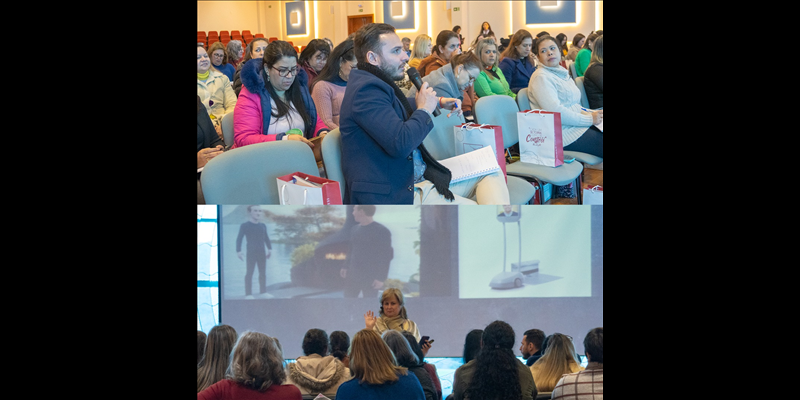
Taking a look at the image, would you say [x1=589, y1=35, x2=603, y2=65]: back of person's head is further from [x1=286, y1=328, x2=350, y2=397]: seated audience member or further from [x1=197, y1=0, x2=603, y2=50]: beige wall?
[x1=197, y1=0, x2=603, y2=50]: beige wall

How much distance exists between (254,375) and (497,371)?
50 centimetres

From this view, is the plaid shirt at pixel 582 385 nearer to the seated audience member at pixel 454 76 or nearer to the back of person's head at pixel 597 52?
the seated audience member at pixel 454 76

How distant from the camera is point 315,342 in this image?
132 centimetres

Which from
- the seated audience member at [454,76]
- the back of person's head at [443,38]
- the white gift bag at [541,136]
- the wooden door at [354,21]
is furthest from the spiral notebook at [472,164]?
the wooden door at [354,21]

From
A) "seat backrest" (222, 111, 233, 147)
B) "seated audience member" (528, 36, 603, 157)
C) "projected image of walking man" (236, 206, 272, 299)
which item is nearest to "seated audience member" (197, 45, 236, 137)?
"seat backrest" (222, 111, 233, 147)

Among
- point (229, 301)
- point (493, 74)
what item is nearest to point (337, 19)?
point (493, 74)

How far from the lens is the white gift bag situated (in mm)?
3070

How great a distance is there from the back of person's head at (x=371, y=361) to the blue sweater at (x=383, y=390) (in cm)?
1


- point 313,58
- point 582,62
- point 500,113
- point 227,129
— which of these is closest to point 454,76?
point 500,113

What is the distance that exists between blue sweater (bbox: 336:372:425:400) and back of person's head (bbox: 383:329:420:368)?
26 mm

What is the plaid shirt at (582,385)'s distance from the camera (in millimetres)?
1327
